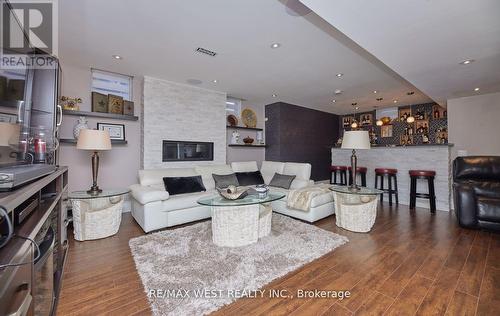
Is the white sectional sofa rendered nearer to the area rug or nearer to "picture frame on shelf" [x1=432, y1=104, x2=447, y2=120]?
the area rug

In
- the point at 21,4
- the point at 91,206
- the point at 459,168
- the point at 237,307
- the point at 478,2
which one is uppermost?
the point at 21,4

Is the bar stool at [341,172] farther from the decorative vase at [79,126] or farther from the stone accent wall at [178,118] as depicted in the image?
the decorative vase at [79,126]

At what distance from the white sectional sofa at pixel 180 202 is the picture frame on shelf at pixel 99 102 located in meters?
1.27

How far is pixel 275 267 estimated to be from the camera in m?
2.02

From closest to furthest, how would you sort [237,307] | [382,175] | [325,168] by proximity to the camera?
[237,307]
[382,175]
[325,168]

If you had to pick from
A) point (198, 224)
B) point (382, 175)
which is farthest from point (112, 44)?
point (382, 175)

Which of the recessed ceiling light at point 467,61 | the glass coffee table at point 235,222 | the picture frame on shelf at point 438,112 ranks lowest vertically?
the glass coffee table at point 235,222

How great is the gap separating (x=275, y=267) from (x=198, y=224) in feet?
5.05

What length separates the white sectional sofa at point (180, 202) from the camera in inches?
115

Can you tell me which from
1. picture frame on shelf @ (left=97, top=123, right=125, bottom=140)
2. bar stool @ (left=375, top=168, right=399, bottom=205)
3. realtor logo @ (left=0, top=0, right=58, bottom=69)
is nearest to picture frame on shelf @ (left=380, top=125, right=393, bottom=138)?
bar stool @ (left=375, top=168, right=399, bottom=205)

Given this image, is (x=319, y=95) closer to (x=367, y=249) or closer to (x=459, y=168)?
(x=459, y=168)

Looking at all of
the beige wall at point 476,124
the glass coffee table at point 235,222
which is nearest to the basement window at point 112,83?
the glass coffee table at point 235,222

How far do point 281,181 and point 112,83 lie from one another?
359 cm

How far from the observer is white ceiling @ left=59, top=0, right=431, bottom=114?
2.09 meters
